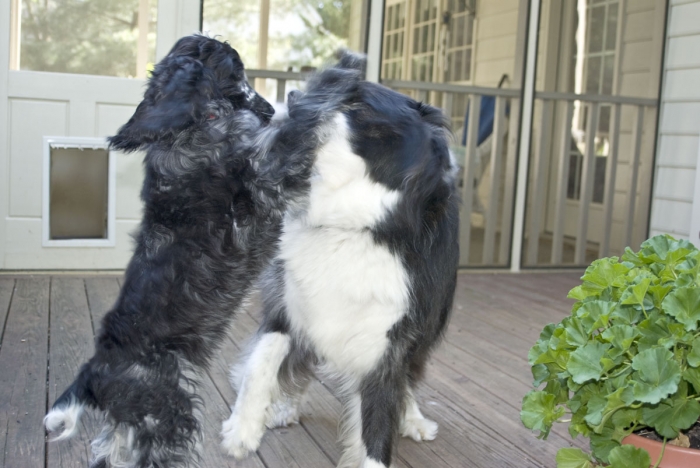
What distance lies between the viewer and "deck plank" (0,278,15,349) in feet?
10.9

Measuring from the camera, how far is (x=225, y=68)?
203 cm

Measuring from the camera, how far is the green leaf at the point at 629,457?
1.43 m

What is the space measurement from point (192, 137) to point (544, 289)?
3.31 m

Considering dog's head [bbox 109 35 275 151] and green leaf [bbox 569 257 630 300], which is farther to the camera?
dog's head [bbox 109 35 275 151]

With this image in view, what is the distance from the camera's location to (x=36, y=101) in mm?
4176

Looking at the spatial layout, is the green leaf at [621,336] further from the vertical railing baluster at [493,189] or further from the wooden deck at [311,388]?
the vertical railing baluster at [493,189]

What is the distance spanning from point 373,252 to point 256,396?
63 centimetres

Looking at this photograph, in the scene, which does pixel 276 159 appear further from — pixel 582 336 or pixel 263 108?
A: pixel 582 336

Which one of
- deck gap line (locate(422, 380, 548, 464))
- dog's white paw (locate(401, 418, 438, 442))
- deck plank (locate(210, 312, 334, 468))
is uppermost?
dog's white paw (locate(401, 418, 438, 442))

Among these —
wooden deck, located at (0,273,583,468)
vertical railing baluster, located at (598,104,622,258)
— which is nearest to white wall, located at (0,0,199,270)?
wooden deck, located at (0,273,583,468)

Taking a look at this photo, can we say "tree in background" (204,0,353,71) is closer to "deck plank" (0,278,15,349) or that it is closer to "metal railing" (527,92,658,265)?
"metal railing" (527,92,658,265)

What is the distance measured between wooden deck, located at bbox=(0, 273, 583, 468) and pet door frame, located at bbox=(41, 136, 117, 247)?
9.6 inches

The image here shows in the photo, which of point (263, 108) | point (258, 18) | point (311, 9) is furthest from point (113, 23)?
point (263, 108)

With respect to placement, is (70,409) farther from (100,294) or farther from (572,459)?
(100,294)
